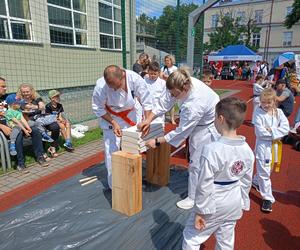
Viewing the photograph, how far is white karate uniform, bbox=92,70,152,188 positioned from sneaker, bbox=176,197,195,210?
1092 mm

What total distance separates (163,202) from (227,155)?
1.89 m

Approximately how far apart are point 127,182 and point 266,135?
1915mm

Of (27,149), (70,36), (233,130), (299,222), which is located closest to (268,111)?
(299,222)

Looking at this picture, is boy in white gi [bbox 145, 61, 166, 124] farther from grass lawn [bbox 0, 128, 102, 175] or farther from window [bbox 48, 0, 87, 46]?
window [bbox 48, 0, 87, 46]

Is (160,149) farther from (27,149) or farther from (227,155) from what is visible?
(27,149)

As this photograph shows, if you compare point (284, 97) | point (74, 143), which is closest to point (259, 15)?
point (284, 97)

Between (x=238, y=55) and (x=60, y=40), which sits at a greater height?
(x=60, y=40)

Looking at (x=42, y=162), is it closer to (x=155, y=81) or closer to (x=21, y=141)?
(x=21, y=141)

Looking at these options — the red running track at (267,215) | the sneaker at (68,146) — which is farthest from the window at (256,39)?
the sneaker at (68,146)

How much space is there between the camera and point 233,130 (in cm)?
199

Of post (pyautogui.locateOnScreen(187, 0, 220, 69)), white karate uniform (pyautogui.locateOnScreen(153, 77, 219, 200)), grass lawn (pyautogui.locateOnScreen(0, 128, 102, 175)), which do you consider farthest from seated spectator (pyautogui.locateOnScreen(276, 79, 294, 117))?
grass lawn (pyautogui.locateOnScreen(0, 128, 102, 175))

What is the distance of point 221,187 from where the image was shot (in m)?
2.03

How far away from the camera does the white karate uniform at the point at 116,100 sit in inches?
139

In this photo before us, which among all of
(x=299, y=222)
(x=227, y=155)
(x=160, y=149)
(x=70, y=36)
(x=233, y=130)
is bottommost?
(x=299, y=222)
